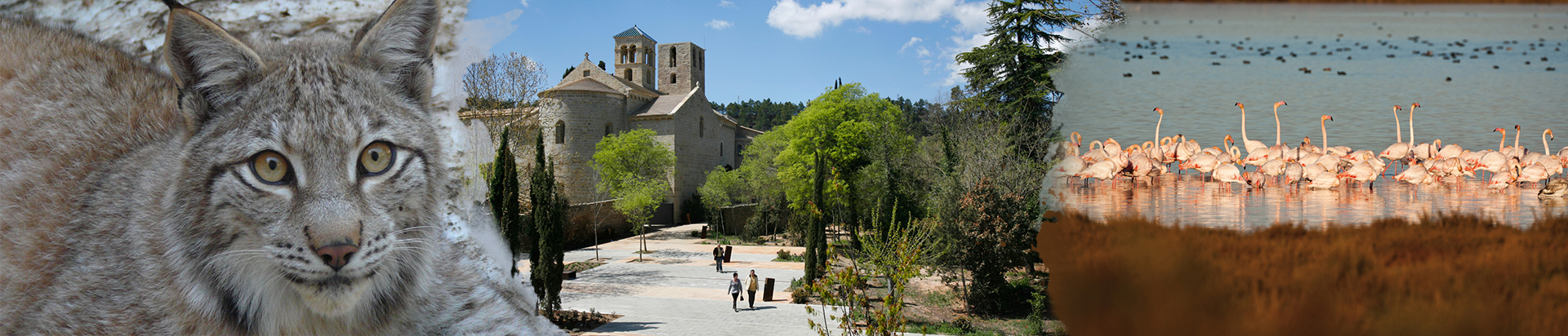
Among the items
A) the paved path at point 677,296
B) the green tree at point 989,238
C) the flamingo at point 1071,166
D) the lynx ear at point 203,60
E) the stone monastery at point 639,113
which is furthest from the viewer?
the stone monastery at point 639,113

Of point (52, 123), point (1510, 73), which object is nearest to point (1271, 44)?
point (1510, 73)

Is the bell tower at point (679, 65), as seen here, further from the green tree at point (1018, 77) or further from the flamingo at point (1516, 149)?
the flamingo at point (1516, 149)

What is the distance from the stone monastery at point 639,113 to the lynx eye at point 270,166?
3720 millimetres

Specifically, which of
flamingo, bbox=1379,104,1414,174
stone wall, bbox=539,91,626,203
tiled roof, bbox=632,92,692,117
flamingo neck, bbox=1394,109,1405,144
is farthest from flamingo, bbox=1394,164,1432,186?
tiled roof, bbox=632,92,692,117

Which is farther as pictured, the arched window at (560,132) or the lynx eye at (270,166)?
the arched window at (560,132)

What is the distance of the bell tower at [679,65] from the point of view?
1950cm

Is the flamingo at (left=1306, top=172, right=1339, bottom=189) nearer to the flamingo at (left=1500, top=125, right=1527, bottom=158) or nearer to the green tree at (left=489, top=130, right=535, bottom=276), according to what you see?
the flamingo at (left=1500, top=125, right=1527, bottom=158)

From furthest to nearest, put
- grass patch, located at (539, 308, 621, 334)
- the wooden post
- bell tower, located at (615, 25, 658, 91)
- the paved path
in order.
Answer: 1. bell tower, located at (615, 25, 658, 91)
2. the wooden post
3. the paved path
4. grass patch, located at (539, 308, 621, 334)

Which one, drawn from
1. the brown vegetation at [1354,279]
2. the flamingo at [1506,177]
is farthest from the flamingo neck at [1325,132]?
the flamingo at [1506,177]

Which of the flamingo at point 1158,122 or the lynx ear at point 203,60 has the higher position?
the flamingo at point 1158,122

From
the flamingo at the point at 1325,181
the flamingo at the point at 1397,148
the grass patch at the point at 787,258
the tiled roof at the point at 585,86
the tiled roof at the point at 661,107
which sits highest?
the tiled roof at the point at 661,107

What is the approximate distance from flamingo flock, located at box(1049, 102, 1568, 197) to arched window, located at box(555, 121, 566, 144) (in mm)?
8689

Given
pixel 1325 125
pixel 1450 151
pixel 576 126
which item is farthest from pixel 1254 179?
pixel 576 126

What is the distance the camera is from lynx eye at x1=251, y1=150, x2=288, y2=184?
1545mm
